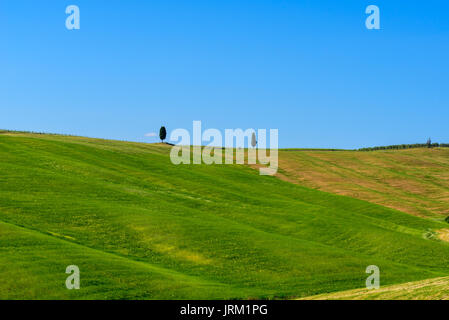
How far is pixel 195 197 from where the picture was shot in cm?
5384

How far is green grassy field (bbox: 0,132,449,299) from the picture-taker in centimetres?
2734

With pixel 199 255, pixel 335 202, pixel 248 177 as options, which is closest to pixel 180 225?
pixel 199 255

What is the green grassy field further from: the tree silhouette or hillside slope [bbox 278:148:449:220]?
the tree silhouette

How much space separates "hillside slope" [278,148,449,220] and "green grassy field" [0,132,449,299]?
42.4 feet

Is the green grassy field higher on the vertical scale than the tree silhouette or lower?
lower

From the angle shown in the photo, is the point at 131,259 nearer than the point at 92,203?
Yes

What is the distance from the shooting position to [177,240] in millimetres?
36281

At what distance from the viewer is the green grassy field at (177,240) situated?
89.7ft

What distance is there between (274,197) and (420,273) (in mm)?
26835

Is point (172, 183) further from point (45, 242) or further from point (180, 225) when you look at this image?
point (45, 242)

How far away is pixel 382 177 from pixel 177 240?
68.4 m

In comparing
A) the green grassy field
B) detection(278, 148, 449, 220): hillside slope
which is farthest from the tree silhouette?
the green grassy field

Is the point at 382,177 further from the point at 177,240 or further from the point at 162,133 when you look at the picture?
the point at 177,240

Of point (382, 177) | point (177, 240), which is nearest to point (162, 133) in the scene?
point (382, 177)
